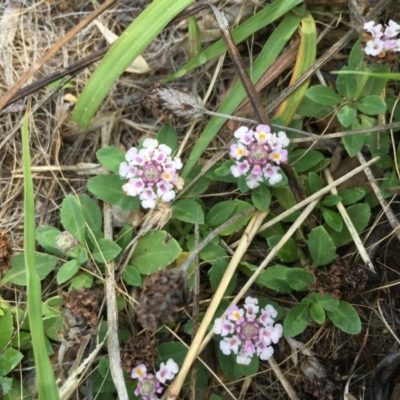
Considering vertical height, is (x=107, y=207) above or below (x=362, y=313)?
above

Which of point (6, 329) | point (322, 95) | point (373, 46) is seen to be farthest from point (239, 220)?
point (6, 329)

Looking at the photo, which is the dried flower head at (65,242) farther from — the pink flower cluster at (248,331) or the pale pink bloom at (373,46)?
the pale pink bloom at (373,46)

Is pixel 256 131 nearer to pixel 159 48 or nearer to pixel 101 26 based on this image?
pixel 159 48

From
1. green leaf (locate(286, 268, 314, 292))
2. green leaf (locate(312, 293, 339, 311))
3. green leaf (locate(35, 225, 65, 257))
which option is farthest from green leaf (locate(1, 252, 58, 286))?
green leaf (locate(312, 293, 339, 311))

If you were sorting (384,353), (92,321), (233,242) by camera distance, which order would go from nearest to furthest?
(92,321) → (384,353) → (233,242)

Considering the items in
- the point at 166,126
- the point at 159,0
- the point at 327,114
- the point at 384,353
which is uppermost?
the point at 159,0

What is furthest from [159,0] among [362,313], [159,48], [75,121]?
[362,313]
